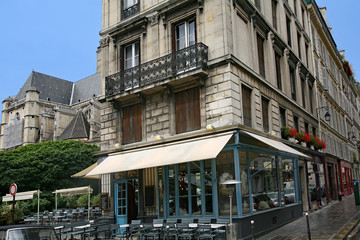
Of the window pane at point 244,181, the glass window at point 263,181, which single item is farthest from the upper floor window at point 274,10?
the window pane at point 244,181

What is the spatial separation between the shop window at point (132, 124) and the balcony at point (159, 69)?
0.93 metres

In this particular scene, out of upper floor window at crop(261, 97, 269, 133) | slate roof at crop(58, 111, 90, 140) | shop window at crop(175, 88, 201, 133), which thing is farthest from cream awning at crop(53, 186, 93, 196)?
slate roof at crop(58, 111, 90, 140)

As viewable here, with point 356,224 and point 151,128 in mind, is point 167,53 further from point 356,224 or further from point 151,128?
point 356,224

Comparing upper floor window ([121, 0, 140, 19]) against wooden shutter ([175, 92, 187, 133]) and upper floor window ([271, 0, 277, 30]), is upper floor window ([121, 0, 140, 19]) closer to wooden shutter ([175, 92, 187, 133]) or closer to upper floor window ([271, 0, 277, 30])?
wooden shutter ([175, 92, 187, 133])

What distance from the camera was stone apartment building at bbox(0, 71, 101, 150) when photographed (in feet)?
206

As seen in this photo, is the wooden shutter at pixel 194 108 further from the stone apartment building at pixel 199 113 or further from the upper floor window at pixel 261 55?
the upper floor window at pixel 261 55

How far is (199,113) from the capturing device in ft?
39.4

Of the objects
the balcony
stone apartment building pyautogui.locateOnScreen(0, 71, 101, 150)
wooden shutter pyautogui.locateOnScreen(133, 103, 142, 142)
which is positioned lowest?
wooden shutter pyautogui.locateOnScreen(133, 103, 142, 142)

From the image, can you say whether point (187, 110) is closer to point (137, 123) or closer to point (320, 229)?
point (137, 123)

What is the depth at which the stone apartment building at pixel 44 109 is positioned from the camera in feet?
206

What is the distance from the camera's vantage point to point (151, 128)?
13297 millimetres

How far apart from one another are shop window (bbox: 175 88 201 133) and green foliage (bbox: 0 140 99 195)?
2967 cm

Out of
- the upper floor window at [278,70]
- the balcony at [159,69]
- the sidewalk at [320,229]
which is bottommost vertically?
the sidewalk at [320,229]

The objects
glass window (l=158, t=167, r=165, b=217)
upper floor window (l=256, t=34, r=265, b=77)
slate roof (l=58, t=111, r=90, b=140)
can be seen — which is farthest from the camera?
slate roof (l=58, t=111, r=90, b=140)
